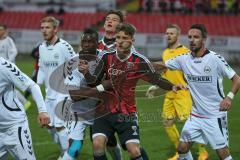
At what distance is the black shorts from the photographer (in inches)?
286

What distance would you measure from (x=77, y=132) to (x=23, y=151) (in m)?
1.72

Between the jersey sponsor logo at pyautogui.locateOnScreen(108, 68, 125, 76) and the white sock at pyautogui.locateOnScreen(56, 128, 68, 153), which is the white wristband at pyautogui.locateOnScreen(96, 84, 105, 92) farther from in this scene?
the white sock at pyautogui.locateOnScreen(56, 128, 68, 153)

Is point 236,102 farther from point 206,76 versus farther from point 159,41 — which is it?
point 159,41

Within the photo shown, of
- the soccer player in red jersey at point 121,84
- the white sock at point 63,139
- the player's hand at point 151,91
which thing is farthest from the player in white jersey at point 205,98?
the white sock at point 63,139

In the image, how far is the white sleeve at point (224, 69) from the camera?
7738mm

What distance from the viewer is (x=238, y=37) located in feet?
95.3

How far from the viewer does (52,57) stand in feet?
31.7

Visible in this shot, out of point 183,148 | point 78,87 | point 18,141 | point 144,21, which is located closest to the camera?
point 18,141

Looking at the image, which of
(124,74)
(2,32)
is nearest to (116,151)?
(124,74)

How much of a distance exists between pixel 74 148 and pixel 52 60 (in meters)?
2.21

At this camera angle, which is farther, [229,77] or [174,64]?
[174,64]

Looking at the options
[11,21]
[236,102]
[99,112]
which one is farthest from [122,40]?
[11,21]

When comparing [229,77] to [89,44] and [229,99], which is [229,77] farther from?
[89,44]

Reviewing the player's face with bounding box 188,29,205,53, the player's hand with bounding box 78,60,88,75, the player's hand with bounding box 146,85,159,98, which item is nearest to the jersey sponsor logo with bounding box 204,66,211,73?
the player's face with bounding box 188,29,205,53
